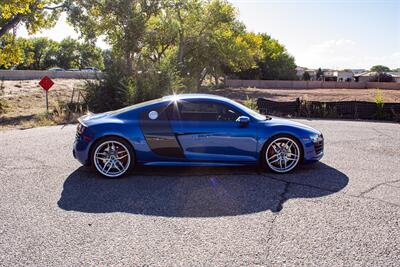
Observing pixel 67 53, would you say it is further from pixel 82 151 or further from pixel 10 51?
pixel 82 151

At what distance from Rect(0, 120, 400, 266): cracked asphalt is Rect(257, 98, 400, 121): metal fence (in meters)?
7.91

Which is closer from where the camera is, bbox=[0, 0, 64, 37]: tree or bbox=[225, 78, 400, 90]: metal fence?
bbox=[0, 0, 64, 37]: tree

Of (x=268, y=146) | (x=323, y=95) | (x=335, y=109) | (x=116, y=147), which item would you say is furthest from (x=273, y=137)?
(x=323, y=95)

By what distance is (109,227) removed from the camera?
3852mm

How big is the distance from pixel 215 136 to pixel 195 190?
1.05m

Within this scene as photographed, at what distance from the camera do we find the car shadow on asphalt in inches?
173

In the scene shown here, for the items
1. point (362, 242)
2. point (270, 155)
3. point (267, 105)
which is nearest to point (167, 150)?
point (270, 155)

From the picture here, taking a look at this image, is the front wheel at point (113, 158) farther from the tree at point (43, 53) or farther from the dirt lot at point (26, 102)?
the tree at point (43, 53)

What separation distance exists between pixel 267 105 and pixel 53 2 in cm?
1518

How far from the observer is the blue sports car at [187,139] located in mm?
5645

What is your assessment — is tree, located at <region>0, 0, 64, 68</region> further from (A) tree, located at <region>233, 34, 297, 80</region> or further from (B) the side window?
(A) tree, located at <region>233, 34, 297, 80</region>

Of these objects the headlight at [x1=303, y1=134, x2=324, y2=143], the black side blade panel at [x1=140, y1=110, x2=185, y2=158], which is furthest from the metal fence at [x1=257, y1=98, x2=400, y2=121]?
the black side blade panel at [x1=140, y1=110, x2=185, y2=158]

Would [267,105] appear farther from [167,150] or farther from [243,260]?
[243,260]

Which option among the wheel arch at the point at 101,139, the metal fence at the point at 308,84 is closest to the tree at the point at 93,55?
the wheel arch at the point at 101,139
